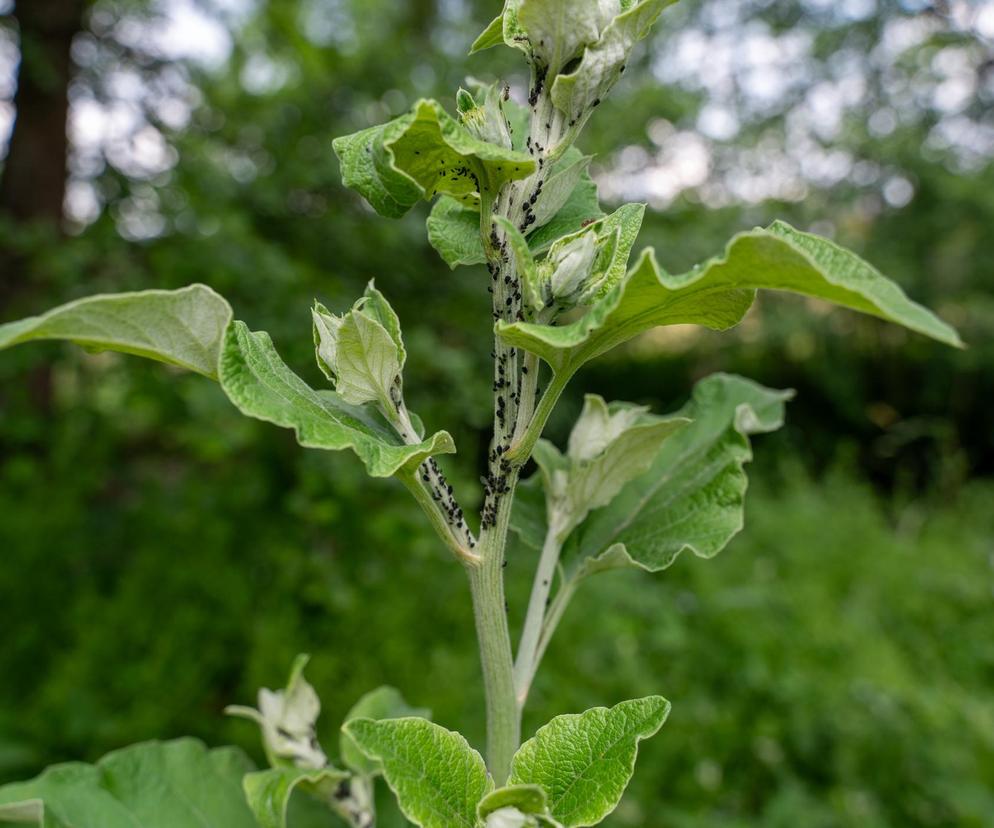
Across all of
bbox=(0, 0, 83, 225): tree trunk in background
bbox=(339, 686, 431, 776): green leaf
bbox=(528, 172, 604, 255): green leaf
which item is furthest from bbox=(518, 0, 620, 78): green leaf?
bbox=(0, 0, 83, 225): tree trunk in background

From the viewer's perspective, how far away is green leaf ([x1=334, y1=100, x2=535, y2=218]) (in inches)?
21.4

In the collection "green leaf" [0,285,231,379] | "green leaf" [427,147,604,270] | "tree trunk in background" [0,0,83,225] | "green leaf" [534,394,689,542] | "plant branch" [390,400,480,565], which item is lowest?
"green leaf" [534,394,689,542]

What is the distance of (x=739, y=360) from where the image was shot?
7.68 metres

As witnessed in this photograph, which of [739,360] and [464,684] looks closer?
[464,684]

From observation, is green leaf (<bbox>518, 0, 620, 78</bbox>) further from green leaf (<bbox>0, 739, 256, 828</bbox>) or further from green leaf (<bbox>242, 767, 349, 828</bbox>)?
green leaf (<bbox>0, 739, 256, 828</bbox>)

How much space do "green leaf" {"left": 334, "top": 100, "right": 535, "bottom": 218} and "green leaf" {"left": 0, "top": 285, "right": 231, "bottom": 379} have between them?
157 mm

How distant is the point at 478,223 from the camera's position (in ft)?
2.38

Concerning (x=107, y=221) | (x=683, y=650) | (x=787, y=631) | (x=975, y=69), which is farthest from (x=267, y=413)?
(x=975, y=69)

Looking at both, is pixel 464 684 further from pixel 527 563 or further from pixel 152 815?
pixel 152 815

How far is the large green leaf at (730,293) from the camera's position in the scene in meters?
0.45

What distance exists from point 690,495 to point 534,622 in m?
0.21

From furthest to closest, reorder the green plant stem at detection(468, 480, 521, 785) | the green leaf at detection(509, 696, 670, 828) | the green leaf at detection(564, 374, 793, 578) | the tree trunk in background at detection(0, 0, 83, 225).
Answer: the tree trunk in background at detection(0, 0, 83, 225)
the green leaf at detection(564, 374, 793, 578)
the green plant stem at detection(468, 480, 521, 785)
the green leaf at detection(509, 696, 670, 828)

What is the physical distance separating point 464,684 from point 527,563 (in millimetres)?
912

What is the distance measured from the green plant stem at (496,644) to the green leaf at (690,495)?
0.12 m
